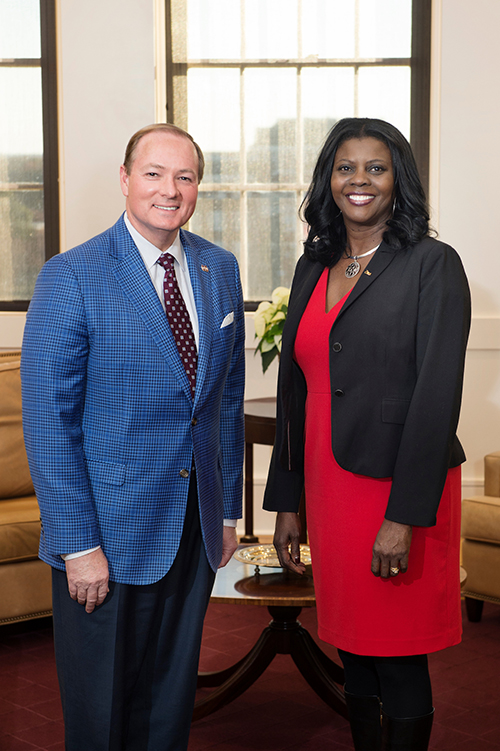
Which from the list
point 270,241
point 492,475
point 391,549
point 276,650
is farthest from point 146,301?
point 270,241

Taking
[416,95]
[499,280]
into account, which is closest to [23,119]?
[416,95]

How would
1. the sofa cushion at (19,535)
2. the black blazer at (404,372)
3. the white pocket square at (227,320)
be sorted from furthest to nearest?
the sofa cushion at (19,535) → the white pocket square at (227,320) → the black blazer at (404,372)

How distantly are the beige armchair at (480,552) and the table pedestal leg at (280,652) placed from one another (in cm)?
86

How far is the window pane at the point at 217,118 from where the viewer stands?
412 cm

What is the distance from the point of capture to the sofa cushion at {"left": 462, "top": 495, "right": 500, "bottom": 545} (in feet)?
9.83

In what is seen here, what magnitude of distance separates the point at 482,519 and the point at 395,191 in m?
1.78

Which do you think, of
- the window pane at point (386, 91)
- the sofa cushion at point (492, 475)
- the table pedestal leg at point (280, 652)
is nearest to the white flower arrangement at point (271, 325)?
the table pedestal leg at point (280, 652)

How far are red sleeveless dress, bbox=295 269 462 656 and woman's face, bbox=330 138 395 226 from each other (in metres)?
0.20

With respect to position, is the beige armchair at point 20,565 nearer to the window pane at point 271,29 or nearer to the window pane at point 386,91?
the window pane at point 271,29

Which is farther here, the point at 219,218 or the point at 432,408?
the point at 219,218

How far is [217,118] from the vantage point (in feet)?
13.6

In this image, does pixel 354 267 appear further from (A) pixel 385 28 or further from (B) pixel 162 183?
(A) pixel 385 28

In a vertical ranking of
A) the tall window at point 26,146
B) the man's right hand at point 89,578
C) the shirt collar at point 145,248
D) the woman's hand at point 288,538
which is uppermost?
the tall window at point 26,146

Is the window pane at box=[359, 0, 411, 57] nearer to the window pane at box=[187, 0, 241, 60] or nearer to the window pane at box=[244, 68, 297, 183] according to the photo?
the window pane at box=[244, 68, 297, 183]
